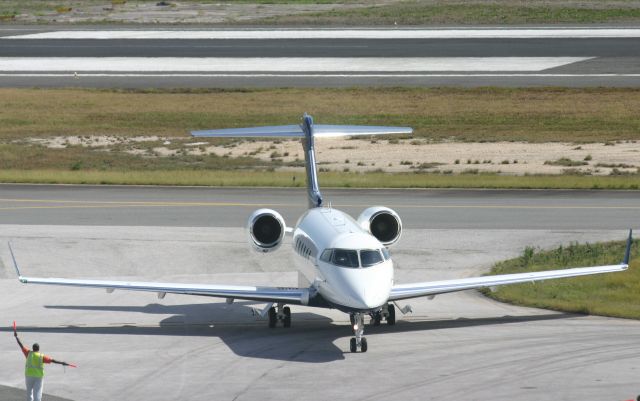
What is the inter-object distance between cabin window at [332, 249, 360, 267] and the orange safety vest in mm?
7731

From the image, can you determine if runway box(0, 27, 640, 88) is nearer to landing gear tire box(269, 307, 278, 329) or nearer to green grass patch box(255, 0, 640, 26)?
green grass patch box(255, 0, 640, 26)

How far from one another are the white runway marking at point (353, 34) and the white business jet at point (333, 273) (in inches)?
2782

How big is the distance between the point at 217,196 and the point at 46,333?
20.6m

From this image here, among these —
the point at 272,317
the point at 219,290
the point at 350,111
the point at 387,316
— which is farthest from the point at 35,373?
the point at 350,111

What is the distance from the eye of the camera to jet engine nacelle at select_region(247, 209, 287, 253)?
98.3 ft

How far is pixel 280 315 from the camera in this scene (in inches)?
1171

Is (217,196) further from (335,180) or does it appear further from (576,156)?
(576,156)

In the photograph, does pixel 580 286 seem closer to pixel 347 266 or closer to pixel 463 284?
pixel 463 284

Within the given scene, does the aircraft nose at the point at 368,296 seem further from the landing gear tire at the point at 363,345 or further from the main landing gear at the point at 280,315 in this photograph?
the main landing gear at the point at 280,315

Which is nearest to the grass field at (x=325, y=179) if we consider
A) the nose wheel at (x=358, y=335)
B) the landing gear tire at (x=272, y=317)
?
the landing gear tire at (x=272, y=317)

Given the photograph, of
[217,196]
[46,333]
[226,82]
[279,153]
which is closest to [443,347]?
[46,333]

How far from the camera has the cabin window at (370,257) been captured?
87.5 ft

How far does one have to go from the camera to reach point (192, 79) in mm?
81062

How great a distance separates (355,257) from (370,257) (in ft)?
1.21
